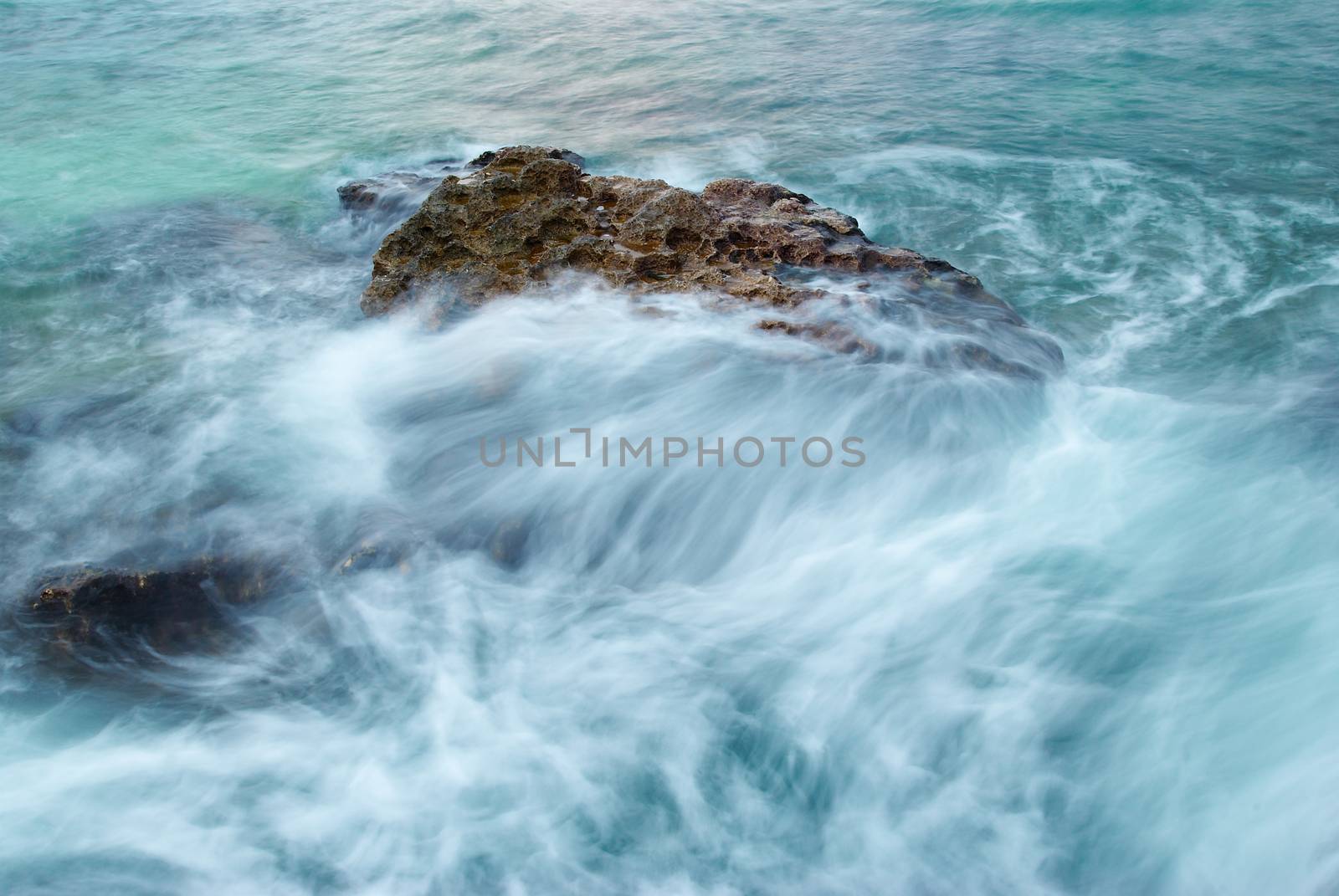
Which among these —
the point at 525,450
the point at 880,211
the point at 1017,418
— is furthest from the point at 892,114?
the point at 525,450

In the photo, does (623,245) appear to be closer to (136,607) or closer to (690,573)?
(690,573)

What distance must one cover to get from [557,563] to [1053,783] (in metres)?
2.84

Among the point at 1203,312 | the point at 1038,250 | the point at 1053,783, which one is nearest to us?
the point at 1053,783

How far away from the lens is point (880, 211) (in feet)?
31.6

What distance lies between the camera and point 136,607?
4844mm

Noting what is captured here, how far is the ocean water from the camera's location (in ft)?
13.2

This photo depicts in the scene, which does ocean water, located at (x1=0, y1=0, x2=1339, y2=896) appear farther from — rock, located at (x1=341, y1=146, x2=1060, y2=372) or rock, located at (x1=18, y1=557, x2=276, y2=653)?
rock, located at (x1=341, y1=146, x2=1060, y2=372)

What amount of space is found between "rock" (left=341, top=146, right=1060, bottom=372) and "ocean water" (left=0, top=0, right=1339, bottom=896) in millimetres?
334

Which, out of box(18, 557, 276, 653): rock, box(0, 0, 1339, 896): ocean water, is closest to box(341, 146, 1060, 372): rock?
box(0, 0, 1339, 896): ocean water

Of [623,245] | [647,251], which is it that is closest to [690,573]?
[647,251]

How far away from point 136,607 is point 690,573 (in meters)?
3.07

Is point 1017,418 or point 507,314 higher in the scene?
point 507,314

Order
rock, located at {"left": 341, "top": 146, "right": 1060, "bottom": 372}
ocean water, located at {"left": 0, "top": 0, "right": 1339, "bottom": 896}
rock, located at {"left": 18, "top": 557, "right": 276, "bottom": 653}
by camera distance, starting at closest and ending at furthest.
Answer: ocean water, located at {"left": 0, "top": 0, "right": 1339, "bottom": 896} → rock, located at {"left": 18, "top": 557, "right": 276, "bottom": 653} → rock, located at {"left": 341, "top": 146, "right": 1060, "bottom": 372}

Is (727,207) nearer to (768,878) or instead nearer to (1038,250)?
(1038,250)
